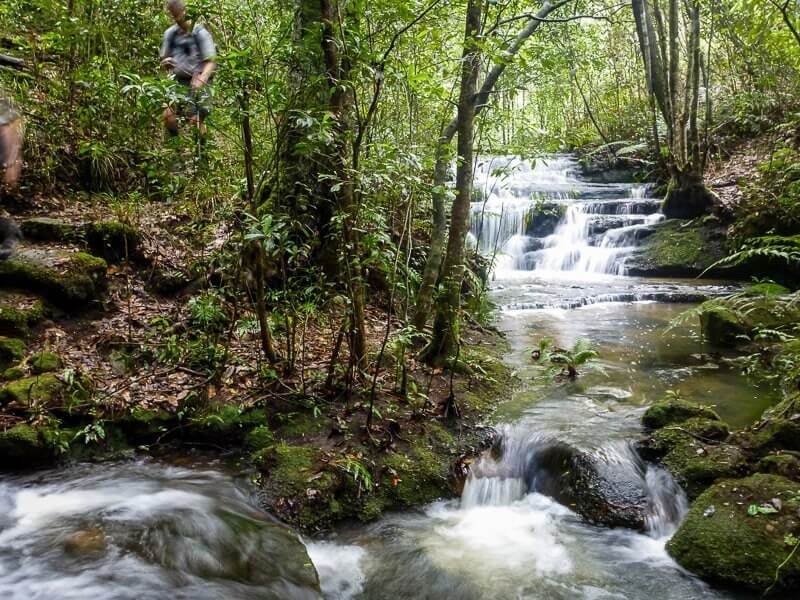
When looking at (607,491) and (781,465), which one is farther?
(607,491)

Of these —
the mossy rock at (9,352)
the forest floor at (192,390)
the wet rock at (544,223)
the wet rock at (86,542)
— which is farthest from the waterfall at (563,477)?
the wet rock at (544,223)

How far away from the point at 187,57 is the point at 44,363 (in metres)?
3.87

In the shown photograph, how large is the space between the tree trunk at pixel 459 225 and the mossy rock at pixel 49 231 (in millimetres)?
3809

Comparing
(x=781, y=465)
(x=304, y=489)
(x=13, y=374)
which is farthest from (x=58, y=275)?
(x=781, y=465)

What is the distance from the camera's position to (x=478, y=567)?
3.77m

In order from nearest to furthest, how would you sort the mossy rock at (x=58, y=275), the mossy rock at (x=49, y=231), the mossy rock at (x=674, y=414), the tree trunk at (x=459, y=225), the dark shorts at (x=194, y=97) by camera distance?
the dark shorts at (x=194, y=97)
the mossy rock at (x=674, y=414)
the mossy rock at (x=58, y=275)
the tree trunk at (x=459, y=225)
the mossy rock at (x=49, y=231)

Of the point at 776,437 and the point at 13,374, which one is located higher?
the point at 13,374

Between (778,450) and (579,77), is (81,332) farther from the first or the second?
(579,77)

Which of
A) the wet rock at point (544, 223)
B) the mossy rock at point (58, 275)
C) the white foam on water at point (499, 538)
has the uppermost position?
the wet rock at point (544, 223)

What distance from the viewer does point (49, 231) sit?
18.4 ft

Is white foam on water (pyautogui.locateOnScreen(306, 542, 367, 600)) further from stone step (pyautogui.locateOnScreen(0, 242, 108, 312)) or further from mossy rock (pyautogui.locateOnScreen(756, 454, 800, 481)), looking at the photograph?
stone step (pyautogui.locateOnScreen(0, 242, 108, 312))

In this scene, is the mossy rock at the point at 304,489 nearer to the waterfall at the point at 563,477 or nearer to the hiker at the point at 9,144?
the waterfall at the point at 563,477

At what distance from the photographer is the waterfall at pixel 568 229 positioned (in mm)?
13617

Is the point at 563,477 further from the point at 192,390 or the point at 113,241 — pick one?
the point at 113,241
